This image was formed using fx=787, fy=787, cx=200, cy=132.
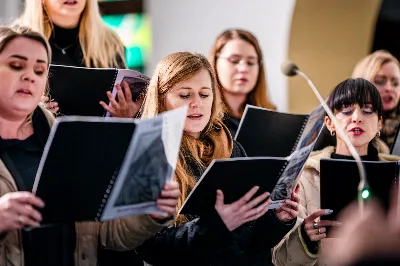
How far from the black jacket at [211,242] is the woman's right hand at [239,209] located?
0.02 meters

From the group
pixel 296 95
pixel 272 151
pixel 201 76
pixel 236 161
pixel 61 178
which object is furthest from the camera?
pixel 296 95

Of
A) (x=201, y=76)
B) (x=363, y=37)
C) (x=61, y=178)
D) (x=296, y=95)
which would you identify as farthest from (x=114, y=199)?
(x=363, y=37)

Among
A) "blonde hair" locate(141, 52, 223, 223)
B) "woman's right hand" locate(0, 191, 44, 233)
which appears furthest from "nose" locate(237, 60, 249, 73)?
"woman's right hand" locate(0, 191, 44, 233)

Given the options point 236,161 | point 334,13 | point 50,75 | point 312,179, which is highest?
point 334,13

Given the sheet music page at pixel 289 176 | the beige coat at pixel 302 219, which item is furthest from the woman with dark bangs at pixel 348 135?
the sheet music page at pixel 289 176

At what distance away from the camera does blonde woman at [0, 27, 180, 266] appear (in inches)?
81.0

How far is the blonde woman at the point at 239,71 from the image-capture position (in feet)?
11.6

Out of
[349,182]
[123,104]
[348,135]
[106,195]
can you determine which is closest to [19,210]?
[106,195]

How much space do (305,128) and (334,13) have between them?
2855 millimetres

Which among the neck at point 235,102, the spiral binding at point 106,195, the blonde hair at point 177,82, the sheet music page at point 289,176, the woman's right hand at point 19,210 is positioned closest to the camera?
the woman's right hand at point 19,210

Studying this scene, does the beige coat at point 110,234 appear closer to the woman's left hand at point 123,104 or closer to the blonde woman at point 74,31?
the woman's left hand at point 123,104

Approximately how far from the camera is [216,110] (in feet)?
9.05

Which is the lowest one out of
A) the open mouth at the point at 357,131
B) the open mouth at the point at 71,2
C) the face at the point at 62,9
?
the open mouth at the point at 357,131

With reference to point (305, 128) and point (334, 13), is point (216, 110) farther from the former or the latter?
point (334, 13)
